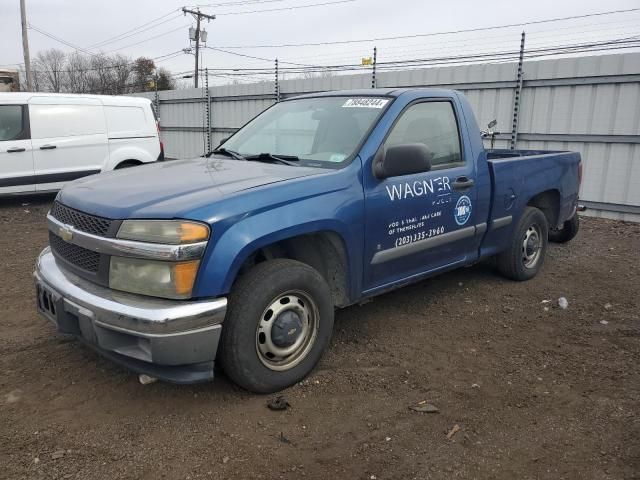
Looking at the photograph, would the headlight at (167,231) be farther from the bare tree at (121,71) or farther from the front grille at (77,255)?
the bare tree at (121,71)

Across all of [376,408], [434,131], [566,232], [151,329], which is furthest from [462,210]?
[566,232]

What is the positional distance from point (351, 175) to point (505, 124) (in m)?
7.07

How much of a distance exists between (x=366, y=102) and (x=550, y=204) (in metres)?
2.89

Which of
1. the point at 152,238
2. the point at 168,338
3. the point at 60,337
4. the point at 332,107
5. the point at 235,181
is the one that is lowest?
the point at 60,337

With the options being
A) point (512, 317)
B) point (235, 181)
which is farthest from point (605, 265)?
point (235, 181)

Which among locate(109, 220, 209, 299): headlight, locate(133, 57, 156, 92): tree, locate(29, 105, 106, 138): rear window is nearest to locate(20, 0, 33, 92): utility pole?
locate(133, 57, 156, 92): tree

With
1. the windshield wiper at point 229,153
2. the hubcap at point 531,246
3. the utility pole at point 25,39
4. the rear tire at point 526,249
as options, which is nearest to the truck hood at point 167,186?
the windshield wiper at point 229,153

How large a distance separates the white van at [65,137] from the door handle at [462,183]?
7.31 metres

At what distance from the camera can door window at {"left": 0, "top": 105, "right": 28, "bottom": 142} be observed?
28.6 ft

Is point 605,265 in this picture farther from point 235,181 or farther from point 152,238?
point 152,238

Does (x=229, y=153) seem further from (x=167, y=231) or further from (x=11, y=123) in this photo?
(x=11, y=123)

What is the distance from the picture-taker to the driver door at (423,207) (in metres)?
3.59

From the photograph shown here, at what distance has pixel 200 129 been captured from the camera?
16125 millimetres

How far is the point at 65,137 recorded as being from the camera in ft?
30.1
